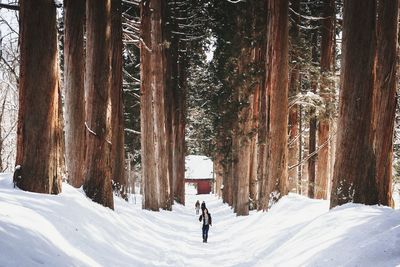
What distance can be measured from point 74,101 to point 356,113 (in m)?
7.50

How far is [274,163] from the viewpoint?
1248cm

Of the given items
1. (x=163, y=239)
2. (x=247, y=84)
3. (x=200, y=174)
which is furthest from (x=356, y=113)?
(x=200, y=174)

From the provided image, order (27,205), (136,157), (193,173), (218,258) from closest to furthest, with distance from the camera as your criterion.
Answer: (27,205) < (218,258) < (136,157) < (193,173)

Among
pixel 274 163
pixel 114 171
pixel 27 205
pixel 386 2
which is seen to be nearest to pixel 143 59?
pixel 114 171

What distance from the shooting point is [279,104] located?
40.9 feet

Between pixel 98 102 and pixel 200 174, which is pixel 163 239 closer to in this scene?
pixel 98 102

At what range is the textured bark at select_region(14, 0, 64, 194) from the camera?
6461mm

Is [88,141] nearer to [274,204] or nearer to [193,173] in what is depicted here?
[274,204]

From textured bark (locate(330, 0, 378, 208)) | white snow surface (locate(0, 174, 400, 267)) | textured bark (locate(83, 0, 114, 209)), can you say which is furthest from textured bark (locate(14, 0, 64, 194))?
textured bark (locate(330, 0, 378, 208))

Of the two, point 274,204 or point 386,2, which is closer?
point 386,2

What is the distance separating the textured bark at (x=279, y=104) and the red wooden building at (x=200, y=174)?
5373cm

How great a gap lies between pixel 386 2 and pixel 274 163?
18.7 ft

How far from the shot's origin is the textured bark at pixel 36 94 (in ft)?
21.2

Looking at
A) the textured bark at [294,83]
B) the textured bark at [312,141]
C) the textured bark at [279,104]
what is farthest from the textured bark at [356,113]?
the textured bark at [312,141]
